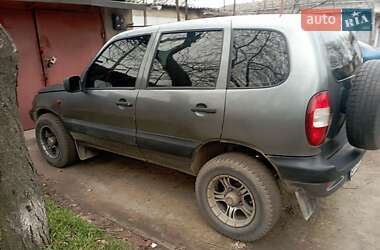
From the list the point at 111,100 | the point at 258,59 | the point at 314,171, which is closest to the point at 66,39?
the point at 111,100

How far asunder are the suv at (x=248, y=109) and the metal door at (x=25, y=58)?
3690mm

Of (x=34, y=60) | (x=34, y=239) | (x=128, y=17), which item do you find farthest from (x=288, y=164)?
(x=128, y=17)

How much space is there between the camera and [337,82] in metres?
2.39

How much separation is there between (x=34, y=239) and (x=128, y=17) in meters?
6.86

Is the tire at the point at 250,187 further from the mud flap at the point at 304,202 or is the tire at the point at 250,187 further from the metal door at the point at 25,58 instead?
the metal door at the point at 25,58

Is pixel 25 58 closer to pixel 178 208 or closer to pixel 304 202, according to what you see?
pixel 178 208

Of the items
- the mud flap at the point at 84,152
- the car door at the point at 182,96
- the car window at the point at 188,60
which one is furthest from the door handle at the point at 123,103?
the mud flap at the point at 84,152

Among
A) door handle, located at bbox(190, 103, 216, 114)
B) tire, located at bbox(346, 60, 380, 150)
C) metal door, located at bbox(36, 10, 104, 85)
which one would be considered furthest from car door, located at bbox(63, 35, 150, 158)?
metal door, located at bbox(36, 10, 104, 85)

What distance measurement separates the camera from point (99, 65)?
369 cm

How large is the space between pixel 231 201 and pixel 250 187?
29cm

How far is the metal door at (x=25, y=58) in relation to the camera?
595cm

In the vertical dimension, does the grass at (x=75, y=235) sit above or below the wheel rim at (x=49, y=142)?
below

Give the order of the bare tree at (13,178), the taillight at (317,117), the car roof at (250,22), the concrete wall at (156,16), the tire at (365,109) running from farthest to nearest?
the concrete wall at (156,16) → the car roof at (250,22) → the tire at (365,109) → the taillight at (317,117) → the bare tree at (13,178)

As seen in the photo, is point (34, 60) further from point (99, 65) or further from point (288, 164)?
point (288, 164)
